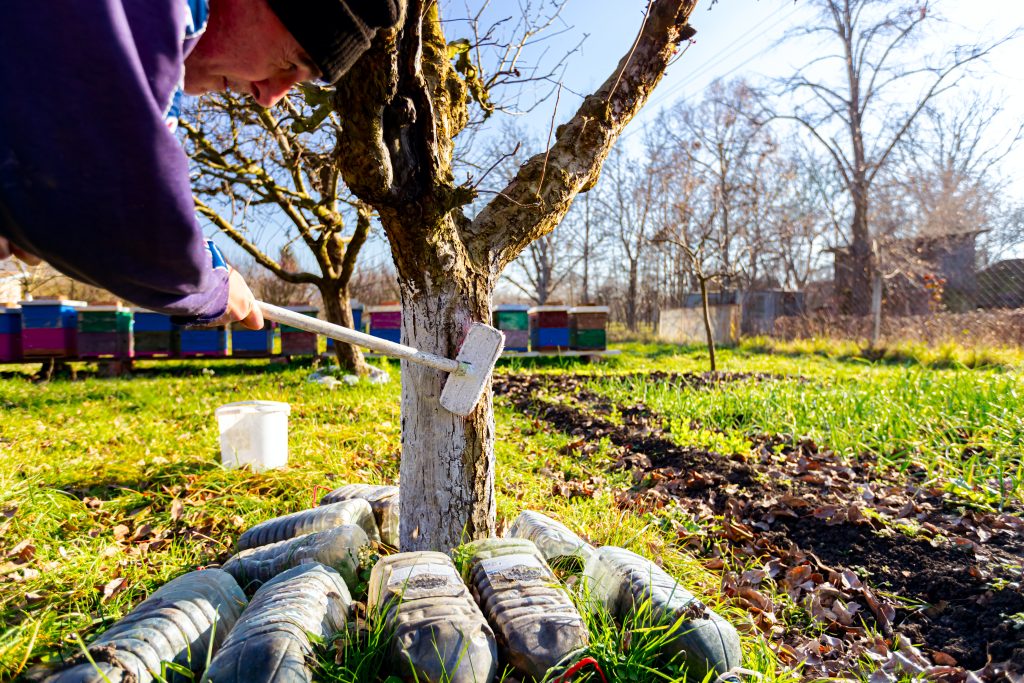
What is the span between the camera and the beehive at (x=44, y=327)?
32.6 ft

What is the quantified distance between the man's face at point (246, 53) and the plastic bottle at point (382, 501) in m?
2.18

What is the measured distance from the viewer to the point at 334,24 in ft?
3.56

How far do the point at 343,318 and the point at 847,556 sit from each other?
7.45 meters

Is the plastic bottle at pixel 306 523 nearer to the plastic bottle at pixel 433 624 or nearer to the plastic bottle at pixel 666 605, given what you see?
the plastic bottle at pixel 433 624

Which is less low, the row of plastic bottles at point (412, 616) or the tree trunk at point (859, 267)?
the tree trunk at point (859, 267)

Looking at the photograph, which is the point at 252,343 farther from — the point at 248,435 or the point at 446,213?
the point at 446,213

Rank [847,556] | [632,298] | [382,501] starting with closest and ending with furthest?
1. [382,501]
2. [847,556]
3. [632,298]

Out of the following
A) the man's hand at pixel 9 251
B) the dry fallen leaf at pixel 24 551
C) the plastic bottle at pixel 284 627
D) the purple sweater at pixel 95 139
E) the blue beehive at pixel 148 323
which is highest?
the purple sweater at pixel 95 139

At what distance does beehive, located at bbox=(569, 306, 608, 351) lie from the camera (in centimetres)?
1198

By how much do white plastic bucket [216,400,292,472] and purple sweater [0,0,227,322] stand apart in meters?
2.92

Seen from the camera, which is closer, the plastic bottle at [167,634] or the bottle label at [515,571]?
the plastic bottle at [167,634]

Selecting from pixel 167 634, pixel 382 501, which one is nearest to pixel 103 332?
pixel 382 501

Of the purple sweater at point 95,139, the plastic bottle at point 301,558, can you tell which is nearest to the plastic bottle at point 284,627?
the plastic bottle at point 301,558

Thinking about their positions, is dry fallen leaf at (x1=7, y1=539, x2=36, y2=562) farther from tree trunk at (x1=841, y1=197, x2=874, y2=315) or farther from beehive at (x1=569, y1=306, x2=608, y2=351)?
tree trunk at (x1=841, y1=197, x2=874, y2=315)
